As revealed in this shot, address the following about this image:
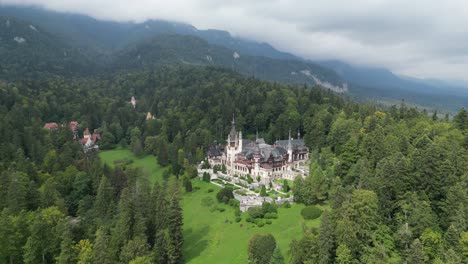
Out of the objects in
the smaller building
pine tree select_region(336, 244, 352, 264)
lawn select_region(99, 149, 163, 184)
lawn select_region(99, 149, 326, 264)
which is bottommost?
lawn select_region(99, 149, 163, 184)

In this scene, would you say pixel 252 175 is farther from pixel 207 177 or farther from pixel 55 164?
pixel 55 164

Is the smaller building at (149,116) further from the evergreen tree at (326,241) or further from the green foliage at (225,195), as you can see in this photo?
the evergreen tree at (326,241)

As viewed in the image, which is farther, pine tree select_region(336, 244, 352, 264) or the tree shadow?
the tree shadow

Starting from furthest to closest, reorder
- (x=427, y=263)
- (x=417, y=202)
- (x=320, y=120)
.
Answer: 1. (x=320, y=120)
2. (x=417, y=202)
3. (x=427, y=263)

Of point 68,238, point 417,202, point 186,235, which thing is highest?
point 417,202

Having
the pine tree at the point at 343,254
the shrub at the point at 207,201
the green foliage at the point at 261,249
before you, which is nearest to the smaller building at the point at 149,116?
the shrub at the point at 207,201

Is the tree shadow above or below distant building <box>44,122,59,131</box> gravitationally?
below

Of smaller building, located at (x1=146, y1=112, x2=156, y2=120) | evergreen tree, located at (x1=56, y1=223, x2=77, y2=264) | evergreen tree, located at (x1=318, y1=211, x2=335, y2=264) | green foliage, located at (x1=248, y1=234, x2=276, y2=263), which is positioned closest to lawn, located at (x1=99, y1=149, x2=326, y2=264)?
green foliage, located at (x1=248, y1=234, x2=276, y2=263)

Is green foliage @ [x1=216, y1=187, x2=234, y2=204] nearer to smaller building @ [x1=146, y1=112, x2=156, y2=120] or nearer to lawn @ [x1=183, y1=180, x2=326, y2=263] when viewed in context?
lawn @ [x1=183, y1=180, x2=326, y2=263]

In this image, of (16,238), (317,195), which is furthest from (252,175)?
(16,238)
